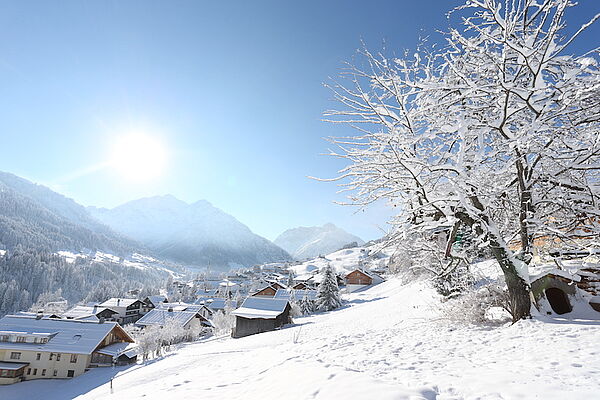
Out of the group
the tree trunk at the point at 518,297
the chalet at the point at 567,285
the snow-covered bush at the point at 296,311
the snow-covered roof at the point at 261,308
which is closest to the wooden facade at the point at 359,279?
the snow-covered bush at the point at 296,311

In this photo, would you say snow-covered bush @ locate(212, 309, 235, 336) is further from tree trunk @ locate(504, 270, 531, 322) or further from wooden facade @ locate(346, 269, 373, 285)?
tree trunk @ locate(504, 270, 531, 322)

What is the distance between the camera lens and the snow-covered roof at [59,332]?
29.8 m

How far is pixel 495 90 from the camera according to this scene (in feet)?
22.0

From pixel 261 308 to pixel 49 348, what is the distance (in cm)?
2212

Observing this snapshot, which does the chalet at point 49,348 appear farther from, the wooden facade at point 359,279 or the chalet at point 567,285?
the wooden facade at point 359,279

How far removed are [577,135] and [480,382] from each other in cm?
673

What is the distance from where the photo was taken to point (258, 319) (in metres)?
32.2

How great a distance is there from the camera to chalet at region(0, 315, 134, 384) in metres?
29.3

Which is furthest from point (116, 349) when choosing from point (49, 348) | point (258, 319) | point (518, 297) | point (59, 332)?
point (518, 297)

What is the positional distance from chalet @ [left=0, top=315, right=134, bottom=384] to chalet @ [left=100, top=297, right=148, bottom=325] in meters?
40.4

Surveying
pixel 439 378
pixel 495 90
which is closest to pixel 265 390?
pixel 439 378

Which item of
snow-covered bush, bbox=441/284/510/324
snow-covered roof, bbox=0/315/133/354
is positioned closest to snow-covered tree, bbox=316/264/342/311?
snow-covered roof, bbox=0/315/133/354

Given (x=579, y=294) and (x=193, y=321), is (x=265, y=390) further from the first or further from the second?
(x=193, y=321)

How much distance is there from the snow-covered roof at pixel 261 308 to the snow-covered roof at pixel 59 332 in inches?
614
